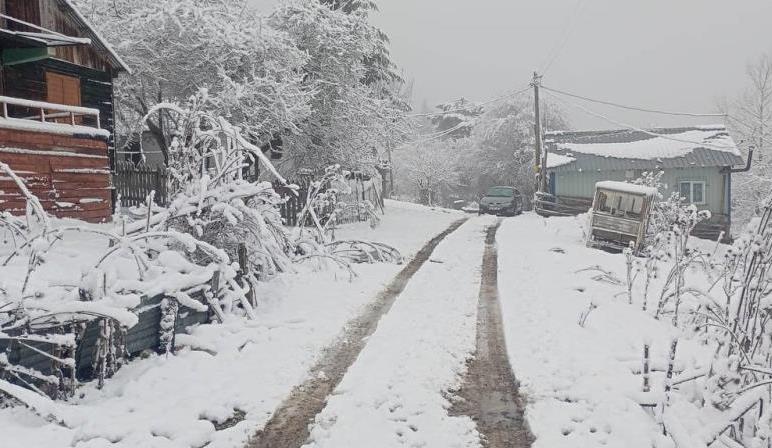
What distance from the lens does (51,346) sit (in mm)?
4398

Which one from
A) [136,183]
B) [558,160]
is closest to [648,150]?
[558,160]

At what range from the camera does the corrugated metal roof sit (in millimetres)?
27703

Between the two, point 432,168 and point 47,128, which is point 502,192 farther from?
point 47,128

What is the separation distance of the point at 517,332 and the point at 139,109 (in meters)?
16.7

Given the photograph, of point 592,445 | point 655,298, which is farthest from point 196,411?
point 655,298

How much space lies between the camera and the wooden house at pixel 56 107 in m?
9.27

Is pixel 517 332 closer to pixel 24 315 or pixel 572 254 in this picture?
pixel 24 315

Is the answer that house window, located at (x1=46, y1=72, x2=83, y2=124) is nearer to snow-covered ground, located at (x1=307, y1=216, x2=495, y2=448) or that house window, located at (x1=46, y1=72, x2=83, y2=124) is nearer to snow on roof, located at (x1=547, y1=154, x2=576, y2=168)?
snow-covered ground, located at (x1=307, y1=216, x2=495, y2=448)

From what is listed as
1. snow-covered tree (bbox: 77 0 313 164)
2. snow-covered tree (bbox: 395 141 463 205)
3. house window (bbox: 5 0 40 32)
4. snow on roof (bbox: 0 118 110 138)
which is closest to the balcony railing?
snow on roof (bbox: 0 118 110 138)

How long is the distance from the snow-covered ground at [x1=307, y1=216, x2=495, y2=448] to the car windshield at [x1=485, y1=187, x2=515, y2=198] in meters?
20.8

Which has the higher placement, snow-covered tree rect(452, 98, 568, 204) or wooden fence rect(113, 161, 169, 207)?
snow-covered tree rect(452, 98, 568, 204)

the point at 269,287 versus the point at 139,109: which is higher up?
the point at 139,109

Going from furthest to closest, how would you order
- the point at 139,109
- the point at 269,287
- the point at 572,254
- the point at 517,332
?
the point at 139,109, the point at 572,254, the point at 269,287, the point at 517,332

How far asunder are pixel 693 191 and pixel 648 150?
3.37 m
